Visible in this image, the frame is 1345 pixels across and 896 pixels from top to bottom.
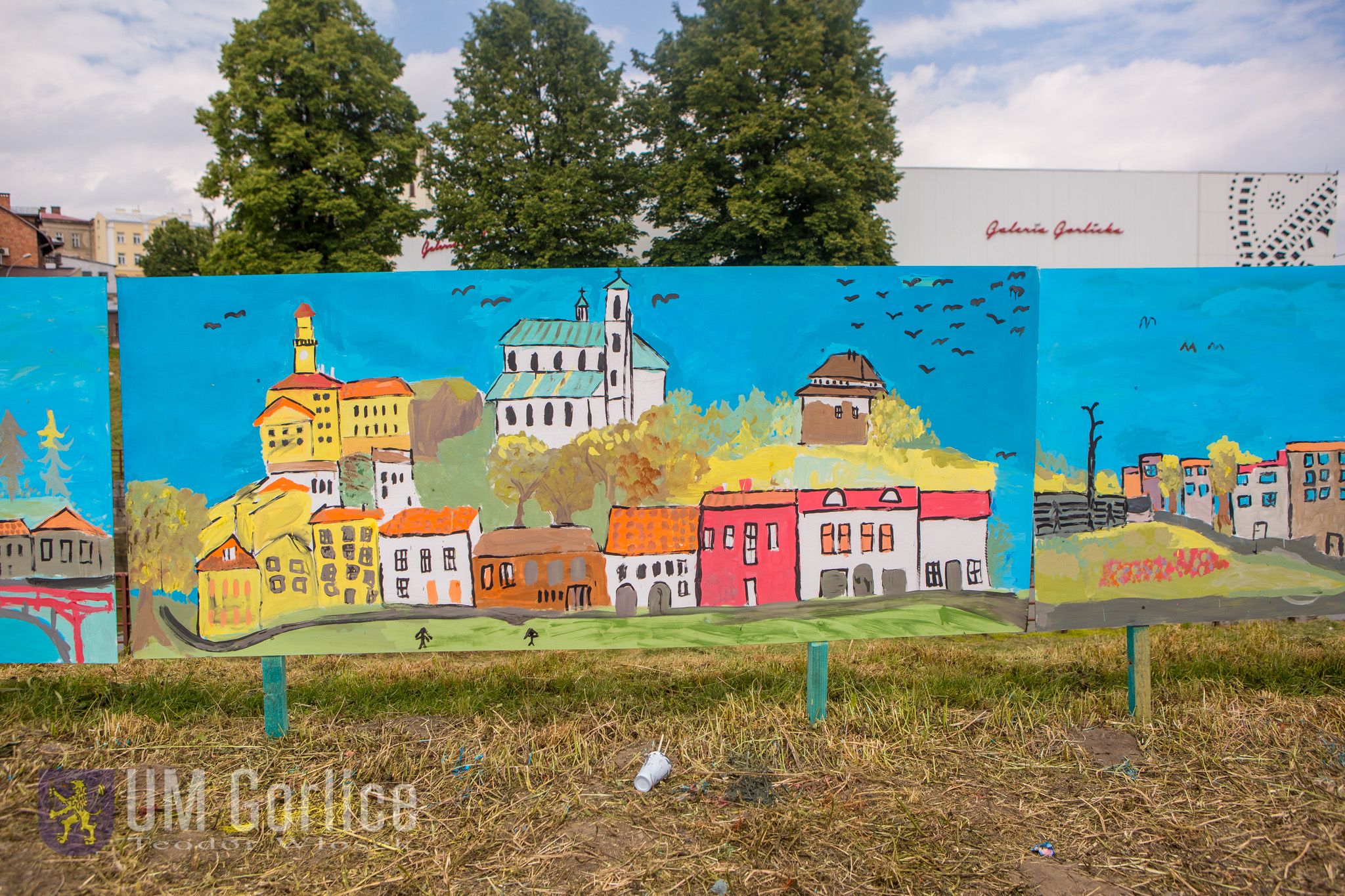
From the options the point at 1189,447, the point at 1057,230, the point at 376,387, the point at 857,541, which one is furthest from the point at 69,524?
the point at 1057,230

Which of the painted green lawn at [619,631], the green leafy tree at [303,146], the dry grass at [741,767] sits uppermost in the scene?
the green leafy tree at [303,146]

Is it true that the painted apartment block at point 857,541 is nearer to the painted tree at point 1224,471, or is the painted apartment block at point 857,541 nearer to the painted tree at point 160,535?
the painted tree at point 1224,471

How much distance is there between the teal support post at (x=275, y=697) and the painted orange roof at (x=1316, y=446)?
5.03 meters

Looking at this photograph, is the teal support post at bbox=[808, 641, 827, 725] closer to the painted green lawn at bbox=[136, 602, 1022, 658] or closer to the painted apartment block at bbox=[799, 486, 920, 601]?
the painted green lawn at bbox=[136, 602, 1022, 658]

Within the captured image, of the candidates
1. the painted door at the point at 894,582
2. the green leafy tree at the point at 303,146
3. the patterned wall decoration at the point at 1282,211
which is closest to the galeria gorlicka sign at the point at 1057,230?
the patterned wall decoration at the point at 1282,211

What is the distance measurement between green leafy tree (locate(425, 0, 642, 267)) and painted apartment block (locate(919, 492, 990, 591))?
17.4 metres

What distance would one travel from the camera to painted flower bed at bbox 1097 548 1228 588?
377 cm

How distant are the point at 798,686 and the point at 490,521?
1781 millimetres

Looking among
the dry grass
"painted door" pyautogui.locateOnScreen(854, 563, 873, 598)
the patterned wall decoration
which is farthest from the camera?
the patterned wall decoration

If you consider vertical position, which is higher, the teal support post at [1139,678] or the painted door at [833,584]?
the painted door at [833,584]

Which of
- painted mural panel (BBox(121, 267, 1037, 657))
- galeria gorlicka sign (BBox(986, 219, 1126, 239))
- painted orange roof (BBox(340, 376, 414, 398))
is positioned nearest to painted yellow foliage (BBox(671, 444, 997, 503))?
painted mural panel (BBox(121, 267, 1037, 657))

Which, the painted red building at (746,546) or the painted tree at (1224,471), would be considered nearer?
the painted red building at (746,546)

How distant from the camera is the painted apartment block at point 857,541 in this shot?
3.62 metres

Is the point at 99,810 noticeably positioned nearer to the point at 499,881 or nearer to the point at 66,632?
the point at 66,632
